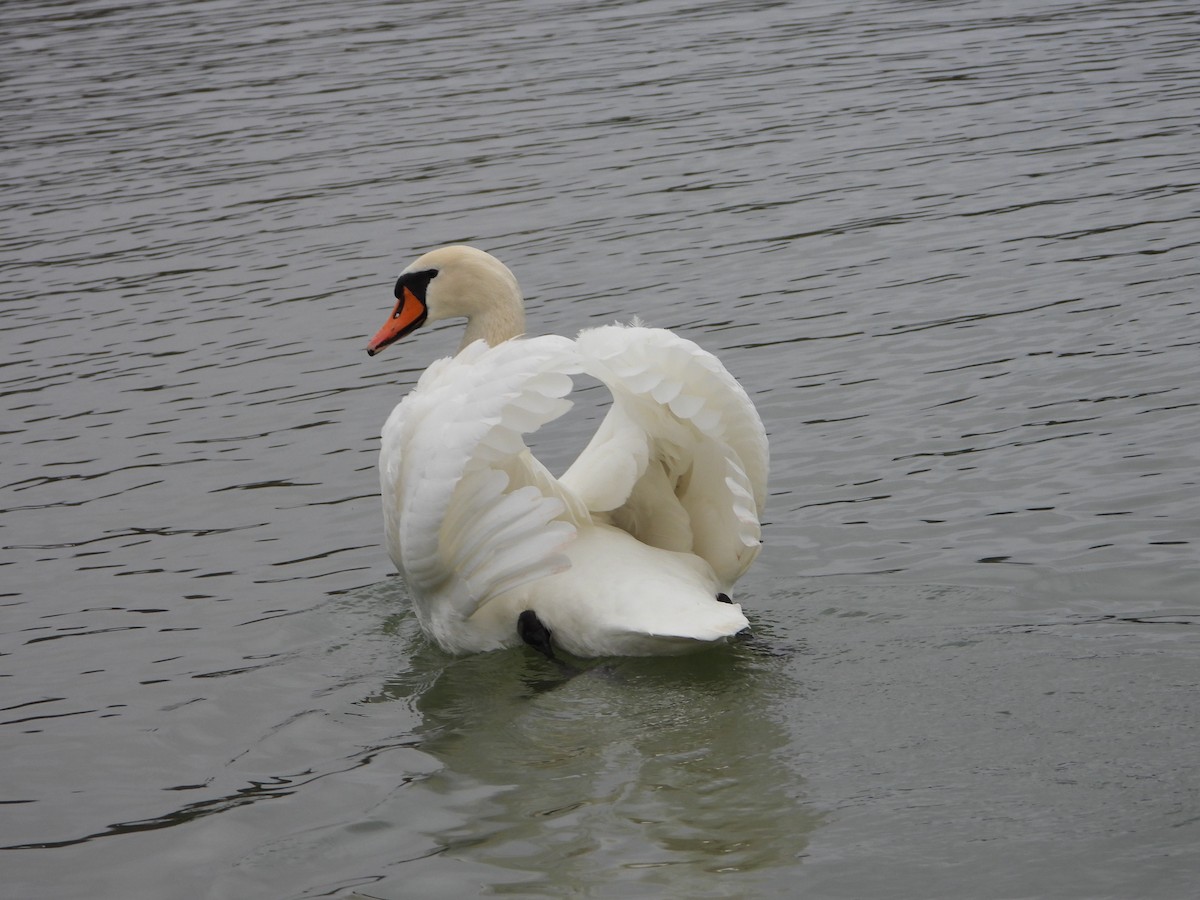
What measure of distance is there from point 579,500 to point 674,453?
1.45ft

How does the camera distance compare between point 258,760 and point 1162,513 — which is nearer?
point 258,760

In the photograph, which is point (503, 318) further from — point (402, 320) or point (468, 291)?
point (402, 320)

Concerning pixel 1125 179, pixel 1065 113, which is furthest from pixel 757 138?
pixel 1125 179

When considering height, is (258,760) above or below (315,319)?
below

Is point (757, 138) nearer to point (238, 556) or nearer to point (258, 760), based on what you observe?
point (238, 556)

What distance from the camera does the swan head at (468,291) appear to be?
25.2 feet

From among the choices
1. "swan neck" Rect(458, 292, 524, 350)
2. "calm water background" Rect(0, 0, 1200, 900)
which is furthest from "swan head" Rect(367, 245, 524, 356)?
"calm water background" Rect(0, 0, 1200, 900)

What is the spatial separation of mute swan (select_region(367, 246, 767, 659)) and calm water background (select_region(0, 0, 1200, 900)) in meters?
0.32

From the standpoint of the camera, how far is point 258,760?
5.95 metres

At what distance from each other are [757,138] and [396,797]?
11268 millimetres

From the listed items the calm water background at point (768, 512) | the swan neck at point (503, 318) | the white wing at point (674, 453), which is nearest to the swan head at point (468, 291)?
the swan neck at point (503, 318)

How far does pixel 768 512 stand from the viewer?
26.2 ft

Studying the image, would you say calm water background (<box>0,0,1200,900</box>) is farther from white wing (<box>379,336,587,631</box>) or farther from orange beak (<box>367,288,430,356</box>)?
orange beak (<box>367,288,430,356</box>)

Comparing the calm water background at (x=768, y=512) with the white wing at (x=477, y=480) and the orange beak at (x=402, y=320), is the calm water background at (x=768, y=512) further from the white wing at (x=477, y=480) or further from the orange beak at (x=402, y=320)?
the orange beak at (x=402, y=320)
